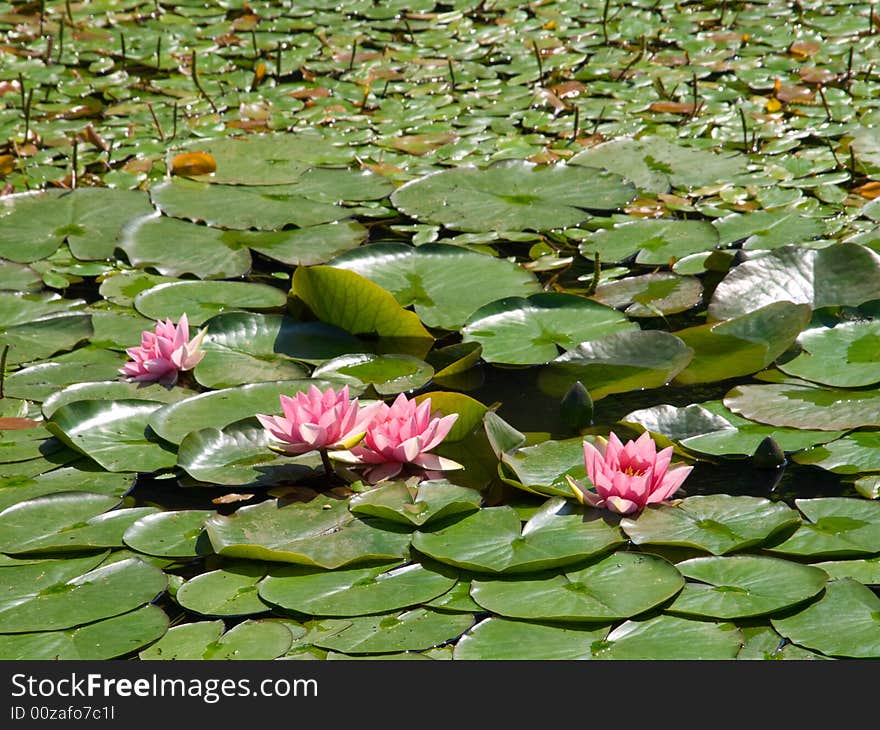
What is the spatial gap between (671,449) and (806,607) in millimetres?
418

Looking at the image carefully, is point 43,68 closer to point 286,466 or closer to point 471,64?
point 471,64

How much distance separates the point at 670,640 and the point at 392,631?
487 millimetres

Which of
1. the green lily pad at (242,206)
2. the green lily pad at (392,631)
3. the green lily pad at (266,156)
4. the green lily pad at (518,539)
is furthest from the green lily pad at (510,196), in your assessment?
the green lily pad at (392,631)

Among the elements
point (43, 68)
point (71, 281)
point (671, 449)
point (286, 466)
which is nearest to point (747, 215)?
point (671, 449)

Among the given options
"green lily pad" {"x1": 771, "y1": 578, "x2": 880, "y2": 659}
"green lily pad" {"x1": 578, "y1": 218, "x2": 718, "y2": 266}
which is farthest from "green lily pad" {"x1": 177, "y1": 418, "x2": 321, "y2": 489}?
"green lily pad" {"x1": 578, "y1": 218, "x2": 718, "y2": 266}

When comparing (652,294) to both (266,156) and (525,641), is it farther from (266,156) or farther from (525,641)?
(266,156)

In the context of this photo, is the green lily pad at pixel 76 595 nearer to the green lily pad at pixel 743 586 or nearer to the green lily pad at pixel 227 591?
the green lily pad at pixel 227 591

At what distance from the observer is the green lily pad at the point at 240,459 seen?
2.51m

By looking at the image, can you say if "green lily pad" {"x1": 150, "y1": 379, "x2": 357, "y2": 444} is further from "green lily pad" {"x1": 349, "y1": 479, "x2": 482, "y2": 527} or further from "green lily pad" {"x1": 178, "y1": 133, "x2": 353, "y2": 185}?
"green lily pad" {"x1": 178, "y1": 133, "x2": 353, "y2": 185}

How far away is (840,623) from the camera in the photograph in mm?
2008

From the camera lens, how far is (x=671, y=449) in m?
2.32

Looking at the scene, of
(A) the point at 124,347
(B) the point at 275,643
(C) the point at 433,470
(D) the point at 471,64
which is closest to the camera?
(B) the point at 275,643

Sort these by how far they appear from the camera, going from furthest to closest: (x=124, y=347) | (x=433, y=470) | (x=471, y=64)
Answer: (x=471, y=64) < (x=124, y=347) < (x=433, y=470)

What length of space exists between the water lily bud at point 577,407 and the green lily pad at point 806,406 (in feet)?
1.11
